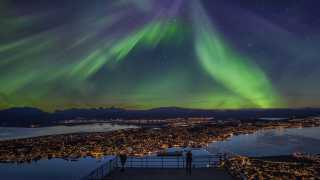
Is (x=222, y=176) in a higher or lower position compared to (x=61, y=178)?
higher

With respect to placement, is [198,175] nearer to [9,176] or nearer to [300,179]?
[300,179]

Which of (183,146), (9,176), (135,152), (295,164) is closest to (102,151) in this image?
(135,152)

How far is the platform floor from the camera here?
26734mm

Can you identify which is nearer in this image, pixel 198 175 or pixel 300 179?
pixel 198 175

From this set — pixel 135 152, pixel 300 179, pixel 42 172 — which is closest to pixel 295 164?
pixel 300 179

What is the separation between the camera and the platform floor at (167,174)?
2673 cm

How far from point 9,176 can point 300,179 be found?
7380 cm

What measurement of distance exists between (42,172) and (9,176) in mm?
8422

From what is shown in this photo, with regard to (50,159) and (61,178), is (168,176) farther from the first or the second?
(50,159)

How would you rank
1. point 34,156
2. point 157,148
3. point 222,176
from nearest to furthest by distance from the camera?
point 222,176 < point 157,148 < point 34,156

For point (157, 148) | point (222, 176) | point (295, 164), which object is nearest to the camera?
point (222, 176)

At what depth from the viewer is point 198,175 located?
90.9 feet

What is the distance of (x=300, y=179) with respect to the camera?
83.1m

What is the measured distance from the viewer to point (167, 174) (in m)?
28.2
